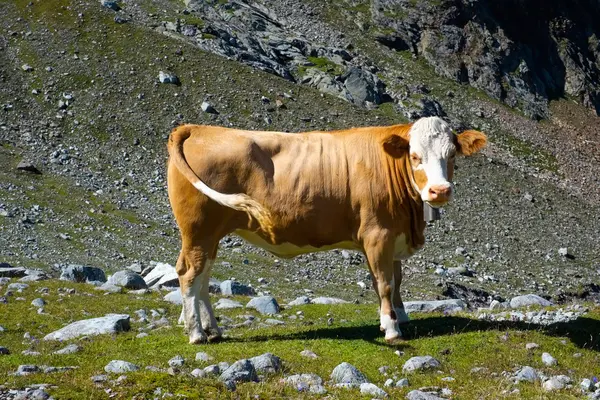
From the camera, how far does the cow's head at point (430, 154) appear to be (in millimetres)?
11424

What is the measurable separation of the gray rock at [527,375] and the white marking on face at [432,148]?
321 cm

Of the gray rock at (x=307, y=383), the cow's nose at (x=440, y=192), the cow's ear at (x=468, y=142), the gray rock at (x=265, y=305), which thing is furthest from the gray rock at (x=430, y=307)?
the gray rock at (x=307, y=383)

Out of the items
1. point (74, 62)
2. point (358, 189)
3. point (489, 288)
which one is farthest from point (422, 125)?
point (74, 62)

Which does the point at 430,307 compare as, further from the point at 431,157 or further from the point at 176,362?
the point at 176,362

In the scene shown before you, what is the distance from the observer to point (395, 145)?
12070mm

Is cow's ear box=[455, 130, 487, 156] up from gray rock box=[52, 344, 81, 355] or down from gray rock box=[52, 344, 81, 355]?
up

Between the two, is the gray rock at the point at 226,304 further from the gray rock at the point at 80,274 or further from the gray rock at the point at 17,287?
the gray rock at the point at 80,274

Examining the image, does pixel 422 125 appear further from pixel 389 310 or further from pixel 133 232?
pixel 133 232

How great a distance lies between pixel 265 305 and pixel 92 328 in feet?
16.1

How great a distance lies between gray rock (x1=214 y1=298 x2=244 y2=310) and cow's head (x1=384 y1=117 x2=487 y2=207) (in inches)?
262

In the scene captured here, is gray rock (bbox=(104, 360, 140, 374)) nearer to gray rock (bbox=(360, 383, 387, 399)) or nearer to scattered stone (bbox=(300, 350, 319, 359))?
scattered stone (bbox=(300, 350, 319, 359))

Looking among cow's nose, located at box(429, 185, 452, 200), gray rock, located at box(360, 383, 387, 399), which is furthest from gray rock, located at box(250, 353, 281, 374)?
cow's nose, located at box(429, 185, 452, 200)

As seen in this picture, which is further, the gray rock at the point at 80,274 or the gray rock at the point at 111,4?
the gray rock at the point at 111,4

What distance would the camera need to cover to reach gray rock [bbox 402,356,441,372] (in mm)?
9727
